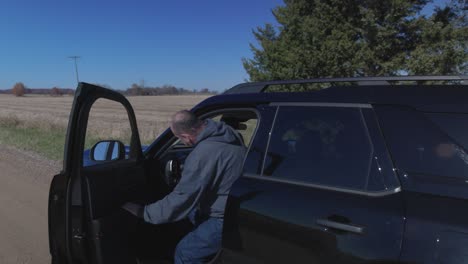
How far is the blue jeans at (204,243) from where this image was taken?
2504 mm

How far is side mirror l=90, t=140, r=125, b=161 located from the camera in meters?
2.83

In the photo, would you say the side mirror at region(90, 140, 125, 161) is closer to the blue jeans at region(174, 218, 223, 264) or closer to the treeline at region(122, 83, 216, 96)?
the blue jeans at region(174, 218, 223, 264)

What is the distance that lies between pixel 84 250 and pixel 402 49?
12100 millimetres

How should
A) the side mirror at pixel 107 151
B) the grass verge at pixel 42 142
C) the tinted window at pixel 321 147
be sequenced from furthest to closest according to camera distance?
the grass verge at pixel 42 142 → the side mirror at pixel 107 151 → the tinted window at pixel 321 147

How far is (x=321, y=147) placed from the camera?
7.01ft

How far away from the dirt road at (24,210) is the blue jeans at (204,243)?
2.25 meters

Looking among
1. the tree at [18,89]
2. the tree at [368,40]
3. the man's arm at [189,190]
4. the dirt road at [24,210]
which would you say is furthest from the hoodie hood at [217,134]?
the tree at [18,89]

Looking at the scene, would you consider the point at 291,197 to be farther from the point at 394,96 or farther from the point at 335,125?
the point at 394,96

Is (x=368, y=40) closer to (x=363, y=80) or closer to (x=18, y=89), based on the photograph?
(x=363, y=80)

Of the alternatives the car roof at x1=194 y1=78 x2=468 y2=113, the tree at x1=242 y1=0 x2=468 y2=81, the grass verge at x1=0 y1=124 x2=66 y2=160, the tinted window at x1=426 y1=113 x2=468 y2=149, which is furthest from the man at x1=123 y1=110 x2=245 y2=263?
the tree at x1=242 y1=0 x2=468 y2=81

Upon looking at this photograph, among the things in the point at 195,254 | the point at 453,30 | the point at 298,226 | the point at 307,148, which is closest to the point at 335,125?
the point at 307,148

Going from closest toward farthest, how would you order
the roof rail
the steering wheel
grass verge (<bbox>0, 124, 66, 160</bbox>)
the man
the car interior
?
the roof rail, the man, the car interior, the steering wheel, grass verge (<bbox>0, 124, 66, 160</bbox>)

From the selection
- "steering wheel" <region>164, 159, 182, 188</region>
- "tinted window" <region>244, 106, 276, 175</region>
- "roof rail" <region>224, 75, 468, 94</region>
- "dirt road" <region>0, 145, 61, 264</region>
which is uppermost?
"roof rail" <region>224, 75, 468, 94</region>

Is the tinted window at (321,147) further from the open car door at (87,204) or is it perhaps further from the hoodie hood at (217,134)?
the open car door at (87,204)
